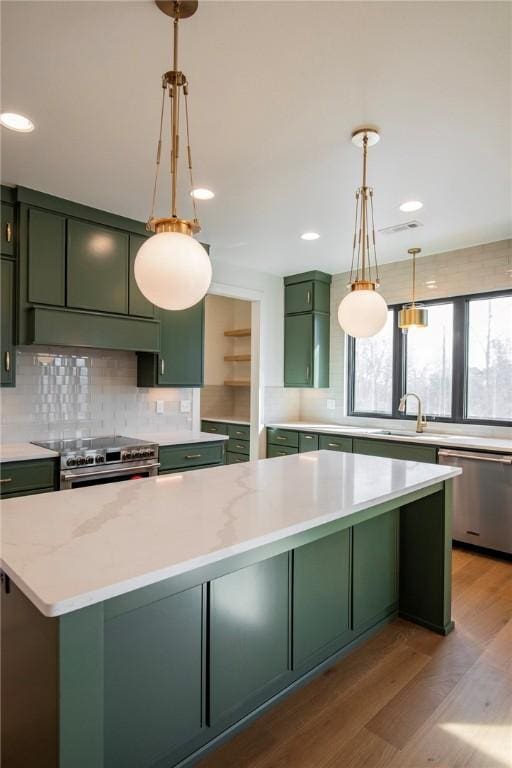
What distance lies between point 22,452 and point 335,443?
9.25 feet

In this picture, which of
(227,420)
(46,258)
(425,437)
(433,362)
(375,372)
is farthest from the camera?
(227,420)

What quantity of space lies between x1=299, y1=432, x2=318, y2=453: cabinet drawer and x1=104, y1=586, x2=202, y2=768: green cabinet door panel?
326cm

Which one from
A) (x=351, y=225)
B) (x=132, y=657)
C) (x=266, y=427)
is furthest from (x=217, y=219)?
(x=132, y=657)

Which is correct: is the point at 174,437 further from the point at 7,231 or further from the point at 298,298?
the point at 298,298

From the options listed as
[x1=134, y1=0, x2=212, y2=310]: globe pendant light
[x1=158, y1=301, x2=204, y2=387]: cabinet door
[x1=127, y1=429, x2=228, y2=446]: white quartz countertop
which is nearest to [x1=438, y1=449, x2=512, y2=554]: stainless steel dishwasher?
[x1=127, y1=429, x2=228, y2=446]: white quartz countertop

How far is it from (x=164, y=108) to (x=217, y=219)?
56.1 inches

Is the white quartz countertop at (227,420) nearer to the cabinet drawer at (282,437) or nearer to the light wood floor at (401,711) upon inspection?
the cabinet drawer at (282,437)

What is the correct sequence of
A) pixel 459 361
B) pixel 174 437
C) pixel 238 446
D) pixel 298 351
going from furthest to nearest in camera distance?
pixel 238 446
pixel 298 351
pixel 459 361
pixel 174 437

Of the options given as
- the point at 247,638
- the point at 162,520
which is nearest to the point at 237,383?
the point at 247,638

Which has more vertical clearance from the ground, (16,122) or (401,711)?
(16,122)

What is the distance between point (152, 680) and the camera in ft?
4.58

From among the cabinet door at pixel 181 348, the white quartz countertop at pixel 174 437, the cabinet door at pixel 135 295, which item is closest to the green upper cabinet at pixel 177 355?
the cabinet door at pixel 181 348

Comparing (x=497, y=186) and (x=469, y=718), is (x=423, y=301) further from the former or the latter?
(x=469, y=718)

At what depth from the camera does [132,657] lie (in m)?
1.35
